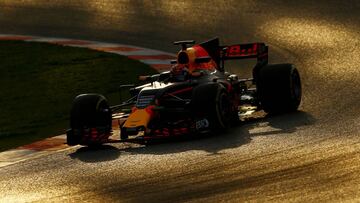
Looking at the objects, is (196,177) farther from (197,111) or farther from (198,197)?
(197,111)

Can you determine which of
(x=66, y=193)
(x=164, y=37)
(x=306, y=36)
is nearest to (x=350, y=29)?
(x=306, y=36)

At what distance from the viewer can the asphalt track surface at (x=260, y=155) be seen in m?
11.1

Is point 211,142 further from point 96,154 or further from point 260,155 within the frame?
point 96,154

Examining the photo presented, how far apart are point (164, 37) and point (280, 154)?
10.5m

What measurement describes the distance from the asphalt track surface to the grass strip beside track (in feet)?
5.04

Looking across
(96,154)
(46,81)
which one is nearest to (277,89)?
(96,154)

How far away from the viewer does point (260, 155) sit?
12688mm

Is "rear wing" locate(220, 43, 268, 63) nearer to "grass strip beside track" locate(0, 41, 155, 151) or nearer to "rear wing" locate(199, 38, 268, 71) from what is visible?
"rear wing" locate(199, 38, 268, 71)

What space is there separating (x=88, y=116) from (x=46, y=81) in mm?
5369

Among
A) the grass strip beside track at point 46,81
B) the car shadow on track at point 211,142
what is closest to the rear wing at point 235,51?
the car shadow on track at point 211,142

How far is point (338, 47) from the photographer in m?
20.1

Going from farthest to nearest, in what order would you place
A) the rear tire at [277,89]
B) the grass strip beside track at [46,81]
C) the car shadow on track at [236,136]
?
the grass strip beside track at [46,81], the rear tire at [277,89], the car shadow on track at [236,136]

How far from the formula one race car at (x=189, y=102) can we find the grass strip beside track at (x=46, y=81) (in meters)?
1.46

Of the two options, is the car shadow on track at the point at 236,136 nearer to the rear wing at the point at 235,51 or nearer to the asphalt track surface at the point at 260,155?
the asphalt track surface at the point at 260,155
